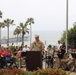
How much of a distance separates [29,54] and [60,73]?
5.21 metres

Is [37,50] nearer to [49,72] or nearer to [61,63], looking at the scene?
[61,63]

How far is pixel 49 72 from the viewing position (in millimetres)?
10383

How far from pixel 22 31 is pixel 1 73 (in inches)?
3936

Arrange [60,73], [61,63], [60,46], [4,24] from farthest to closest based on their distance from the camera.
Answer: [4,24] → [60,46] → [61,63] → [60,73]

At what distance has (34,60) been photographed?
15.4 meters

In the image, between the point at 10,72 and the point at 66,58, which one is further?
the point at 66,58

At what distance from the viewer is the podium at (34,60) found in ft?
50.0

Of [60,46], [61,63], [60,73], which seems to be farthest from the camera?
[60,46]

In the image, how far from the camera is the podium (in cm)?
1524

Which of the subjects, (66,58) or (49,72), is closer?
(49,72)

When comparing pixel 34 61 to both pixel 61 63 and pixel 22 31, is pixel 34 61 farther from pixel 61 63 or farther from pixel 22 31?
pixel 22 31

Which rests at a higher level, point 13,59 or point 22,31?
point 22,31

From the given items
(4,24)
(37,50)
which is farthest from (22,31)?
(37,50)

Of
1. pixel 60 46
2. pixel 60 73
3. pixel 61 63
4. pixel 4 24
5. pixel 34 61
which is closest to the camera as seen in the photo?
pixel 60 73
